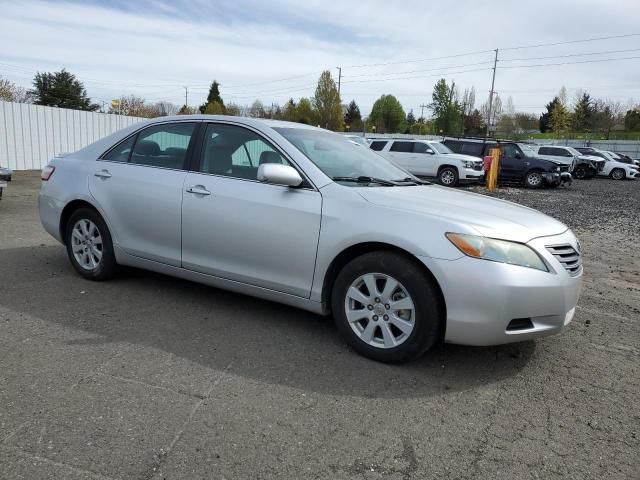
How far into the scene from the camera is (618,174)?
30.3 meters

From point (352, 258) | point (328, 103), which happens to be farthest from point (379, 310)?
point (328, 103)

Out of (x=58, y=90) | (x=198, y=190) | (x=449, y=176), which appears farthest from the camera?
(x=58, y=90)

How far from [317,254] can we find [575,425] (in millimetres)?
1878

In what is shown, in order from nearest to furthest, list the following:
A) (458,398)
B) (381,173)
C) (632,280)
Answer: (458,398)
(381,173)
(632,280)

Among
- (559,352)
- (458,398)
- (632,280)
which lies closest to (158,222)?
(458,398)

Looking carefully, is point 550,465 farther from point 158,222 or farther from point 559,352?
point 158,222

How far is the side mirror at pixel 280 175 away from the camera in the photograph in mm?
3703

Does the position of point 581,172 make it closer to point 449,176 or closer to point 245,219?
point 449,176

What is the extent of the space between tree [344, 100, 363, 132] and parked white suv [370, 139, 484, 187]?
7280 centimetres

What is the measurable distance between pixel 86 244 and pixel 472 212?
367 centimetres

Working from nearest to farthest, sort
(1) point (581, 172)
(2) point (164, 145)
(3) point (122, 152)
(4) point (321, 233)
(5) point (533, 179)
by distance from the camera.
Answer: (4) point (321, 233) < (2) point (164, 145) < (3) point (122, 152) < (5) point (533, 179) < (1) point (581, 172)

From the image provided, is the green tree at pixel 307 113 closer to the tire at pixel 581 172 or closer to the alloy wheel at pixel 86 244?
the tire at pixel 581 172

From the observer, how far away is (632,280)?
611cm

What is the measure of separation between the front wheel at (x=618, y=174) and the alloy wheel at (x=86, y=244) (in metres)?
32.2
